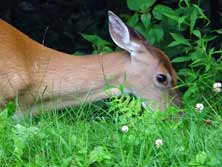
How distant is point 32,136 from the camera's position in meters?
4.84

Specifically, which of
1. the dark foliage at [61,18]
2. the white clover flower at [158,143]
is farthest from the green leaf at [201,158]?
the dark foliage at [61,18]

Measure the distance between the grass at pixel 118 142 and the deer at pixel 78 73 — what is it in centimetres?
118

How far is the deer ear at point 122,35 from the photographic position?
23.0ft

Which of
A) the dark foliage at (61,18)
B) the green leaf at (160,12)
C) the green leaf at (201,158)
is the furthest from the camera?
the dark foliage at (61,18)

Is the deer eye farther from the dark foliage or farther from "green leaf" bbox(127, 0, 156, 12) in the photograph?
the dark foliage

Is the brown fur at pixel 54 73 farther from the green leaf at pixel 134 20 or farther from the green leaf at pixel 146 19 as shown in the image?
the green leaf at pixel 134 20

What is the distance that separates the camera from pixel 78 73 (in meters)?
6.86

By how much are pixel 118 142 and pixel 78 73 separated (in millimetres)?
2219

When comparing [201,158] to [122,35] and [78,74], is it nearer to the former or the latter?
[78,74]

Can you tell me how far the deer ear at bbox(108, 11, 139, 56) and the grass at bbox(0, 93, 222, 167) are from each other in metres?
1.68

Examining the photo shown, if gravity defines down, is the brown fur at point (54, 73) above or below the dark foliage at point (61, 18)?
below

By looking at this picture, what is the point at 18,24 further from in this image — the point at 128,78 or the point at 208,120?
the point at 208,120

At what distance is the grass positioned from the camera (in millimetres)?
4504

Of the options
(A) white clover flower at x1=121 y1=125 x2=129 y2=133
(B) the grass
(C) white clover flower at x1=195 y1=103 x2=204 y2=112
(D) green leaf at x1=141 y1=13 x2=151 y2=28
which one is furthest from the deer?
(A) white clover flower at x1=121 y1=125 x2=129 y2=133
